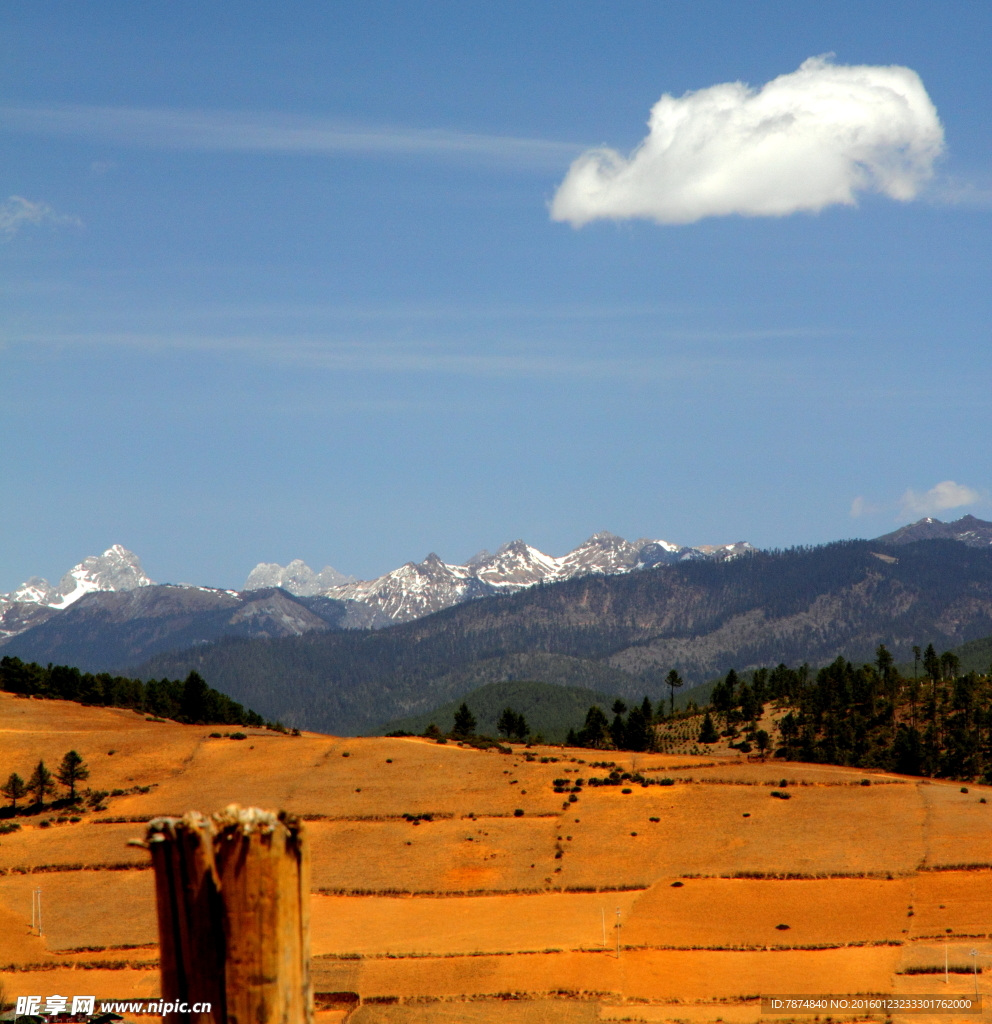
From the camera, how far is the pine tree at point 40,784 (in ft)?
363

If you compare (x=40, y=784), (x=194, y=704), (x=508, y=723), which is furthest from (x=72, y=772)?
(x=508, y=723)

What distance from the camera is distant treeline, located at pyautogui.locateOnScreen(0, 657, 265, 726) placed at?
163875 mm

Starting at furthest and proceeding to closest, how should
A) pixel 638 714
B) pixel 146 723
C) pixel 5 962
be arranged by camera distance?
1. pixel 638 714
2. pixel 146 723
3. pixel 5 962

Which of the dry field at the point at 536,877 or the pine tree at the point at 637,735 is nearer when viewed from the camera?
the dry field at the point at 536,877

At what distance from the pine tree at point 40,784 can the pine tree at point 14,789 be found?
0.68m

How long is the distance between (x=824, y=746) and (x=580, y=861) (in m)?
83.5

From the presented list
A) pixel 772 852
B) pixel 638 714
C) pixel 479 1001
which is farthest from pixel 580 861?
pixel 638 714

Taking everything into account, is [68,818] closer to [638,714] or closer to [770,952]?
[770,952]

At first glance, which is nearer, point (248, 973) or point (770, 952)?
point (248, 973)

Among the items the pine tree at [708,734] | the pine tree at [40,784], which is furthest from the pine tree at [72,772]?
the pine tree at [708,734]

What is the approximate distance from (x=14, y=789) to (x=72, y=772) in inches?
221

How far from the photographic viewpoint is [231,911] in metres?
5.89

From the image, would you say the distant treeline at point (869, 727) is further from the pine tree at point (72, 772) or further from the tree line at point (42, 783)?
the tree line at point (42, 783)

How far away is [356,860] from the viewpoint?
93625mm
